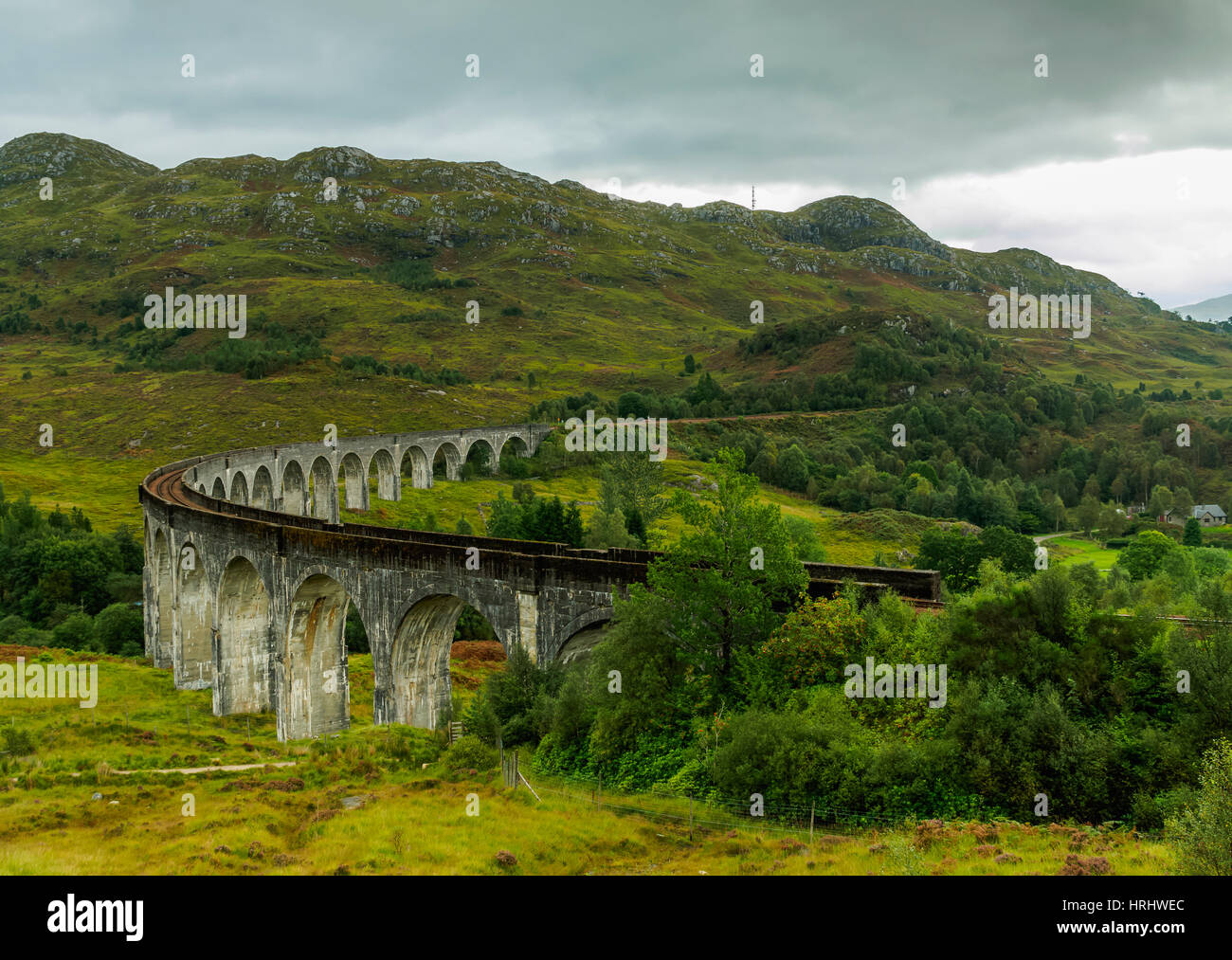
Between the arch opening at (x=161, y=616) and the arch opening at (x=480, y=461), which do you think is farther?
the arch opening at (x=480, y=461)

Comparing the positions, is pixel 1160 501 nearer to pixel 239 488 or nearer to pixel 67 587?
pixel 239 488

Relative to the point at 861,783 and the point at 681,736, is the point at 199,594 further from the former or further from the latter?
the point at 861,783

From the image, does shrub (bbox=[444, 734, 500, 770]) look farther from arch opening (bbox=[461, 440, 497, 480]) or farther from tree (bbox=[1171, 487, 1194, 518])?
tree (bbox=[1171, 487, 1194, 518])

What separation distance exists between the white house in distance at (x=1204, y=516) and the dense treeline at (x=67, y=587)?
128957 millimetres

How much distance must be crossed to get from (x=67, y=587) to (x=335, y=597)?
39511mm

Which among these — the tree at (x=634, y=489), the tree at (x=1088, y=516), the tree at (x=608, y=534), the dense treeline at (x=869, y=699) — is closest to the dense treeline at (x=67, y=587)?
the tree at (x=608, y=534)

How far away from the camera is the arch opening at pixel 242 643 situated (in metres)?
43.4

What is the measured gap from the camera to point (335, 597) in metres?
39.0

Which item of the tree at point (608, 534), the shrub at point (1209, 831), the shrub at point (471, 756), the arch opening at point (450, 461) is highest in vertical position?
the arch opening at point (450, 461)

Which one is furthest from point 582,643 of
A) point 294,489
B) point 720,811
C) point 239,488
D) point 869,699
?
point 294,489

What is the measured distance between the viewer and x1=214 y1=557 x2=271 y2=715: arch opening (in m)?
43.4

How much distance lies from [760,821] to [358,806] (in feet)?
41.0

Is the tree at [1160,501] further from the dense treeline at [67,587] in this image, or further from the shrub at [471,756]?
the dense treeline at [67,587]

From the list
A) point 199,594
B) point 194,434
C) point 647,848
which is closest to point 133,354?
point 194,434
